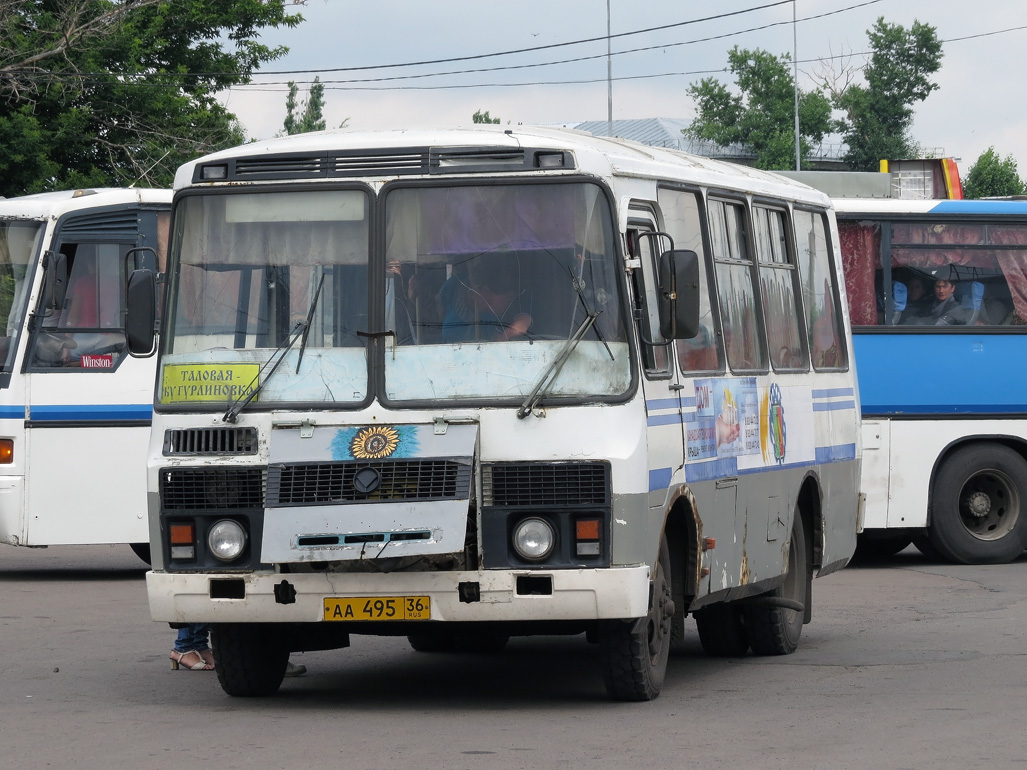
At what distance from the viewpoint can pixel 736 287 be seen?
424 inches

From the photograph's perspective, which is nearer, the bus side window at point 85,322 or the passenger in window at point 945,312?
the bus side window at point 85,322

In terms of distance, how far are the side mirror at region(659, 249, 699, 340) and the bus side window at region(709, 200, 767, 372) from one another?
150cm

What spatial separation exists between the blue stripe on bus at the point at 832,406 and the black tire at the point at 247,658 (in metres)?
3.99

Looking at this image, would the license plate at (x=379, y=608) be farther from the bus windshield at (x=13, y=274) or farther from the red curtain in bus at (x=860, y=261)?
the red curtain in bus at (x=860, y=261)

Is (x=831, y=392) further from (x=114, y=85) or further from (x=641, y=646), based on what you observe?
(x=114, y=85)

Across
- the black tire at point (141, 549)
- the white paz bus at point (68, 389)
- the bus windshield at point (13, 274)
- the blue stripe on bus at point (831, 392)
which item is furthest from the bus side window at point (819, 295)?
the black tire at point (141, 549)

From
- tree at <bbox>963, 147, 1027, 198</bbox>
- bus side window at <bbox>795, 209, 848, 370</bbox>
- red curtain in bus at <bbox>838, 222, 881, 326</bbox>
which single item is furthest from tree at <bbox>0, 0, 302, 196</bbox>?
tree at <bbox>963, 147, 1027, 198</bbox>

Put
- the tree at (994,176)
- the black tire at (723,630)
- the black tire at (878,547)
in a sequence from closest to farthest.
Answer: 1. the black tire at (723,630)
2. the black tire at (878,547)
3. the tree at (994,176)

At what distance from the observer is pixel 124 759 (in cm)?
777

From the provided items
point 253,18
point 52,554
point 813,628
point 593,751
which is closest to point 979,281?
point 813,628

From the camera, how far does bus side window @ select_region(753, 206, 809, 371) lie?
11.3 meters

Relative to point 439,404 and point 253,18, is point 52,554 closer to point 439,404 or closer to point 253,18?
point 439,404

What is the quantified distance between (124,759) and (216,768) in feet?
1.69

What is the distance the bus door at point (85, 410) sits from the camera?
16.5 m
